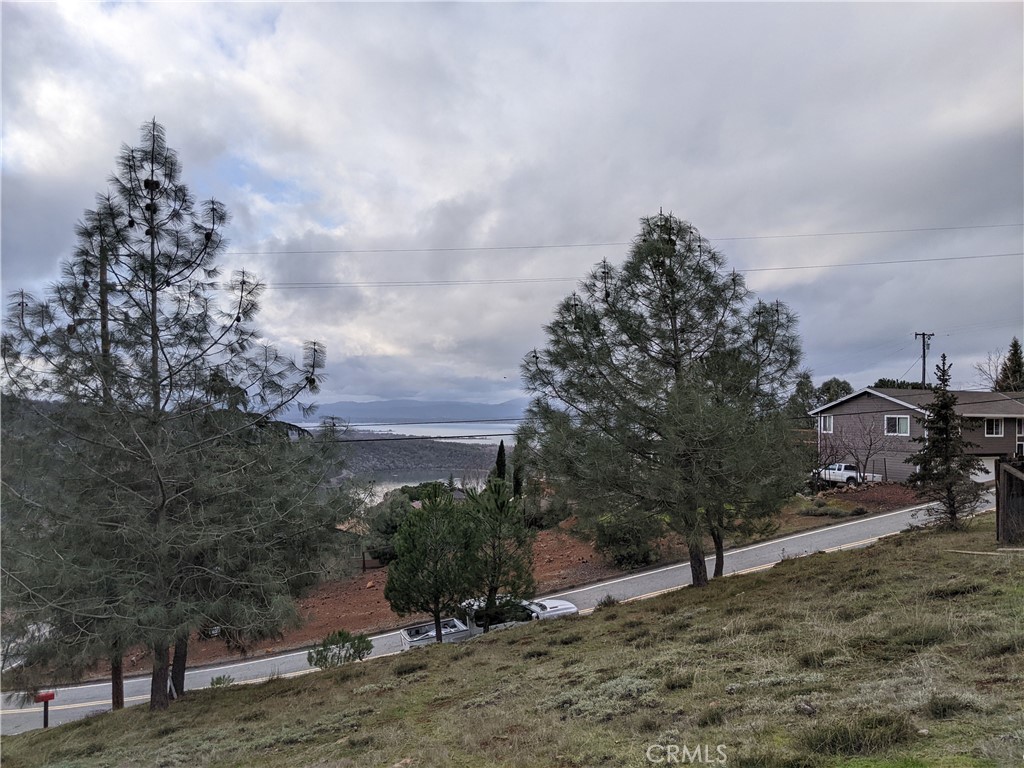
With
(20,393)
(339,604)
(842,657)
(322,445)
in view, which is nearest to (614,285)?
(322,445)

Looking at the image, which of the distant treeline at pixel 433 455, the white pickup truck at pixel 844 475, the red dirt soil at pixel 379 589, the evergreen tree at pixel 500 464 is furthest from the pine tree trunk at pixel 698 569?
the white pickup truck at pixel 844 475

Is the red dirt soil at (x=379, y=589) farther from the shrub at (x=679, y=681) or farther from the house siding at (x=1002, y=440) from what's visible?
the shrub at (x=679, y=681)

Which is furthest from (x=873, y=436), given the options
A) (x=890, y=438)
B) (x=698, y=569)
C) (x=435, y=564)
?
(x=435, y=564)

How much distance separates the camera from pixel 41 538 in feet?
26.6

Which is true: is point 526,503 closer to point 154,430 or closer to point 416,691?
point 416,691

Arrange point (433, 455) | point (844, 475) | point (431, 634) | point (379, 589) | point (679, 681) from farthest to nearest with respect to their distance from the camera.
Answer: point (433, 455) → point (844, 475) → point (379, 589) → point (431, 634) → point (679, 681)

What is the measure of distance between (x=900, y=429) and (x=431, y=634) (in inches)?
1074

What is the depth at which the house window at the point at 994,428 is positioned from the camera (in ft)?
101

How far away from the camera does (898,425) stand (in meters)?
29.9

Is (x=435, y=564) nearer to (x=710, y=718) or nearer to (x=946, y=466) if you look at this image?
(x=710, y=718)

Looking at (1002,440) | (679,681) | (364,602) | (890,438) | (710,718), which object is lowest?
(364,602)

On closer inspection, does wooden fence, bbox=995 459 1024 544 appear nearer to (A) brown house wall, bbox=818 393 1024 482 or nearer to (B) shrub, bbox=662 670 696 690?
(B) shrub, bbox=662 670 696 690

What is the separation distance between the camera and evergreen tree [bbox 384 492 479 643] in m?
13.5

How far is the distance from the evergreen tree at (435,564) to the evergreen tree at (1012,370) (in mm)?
A: 49034
